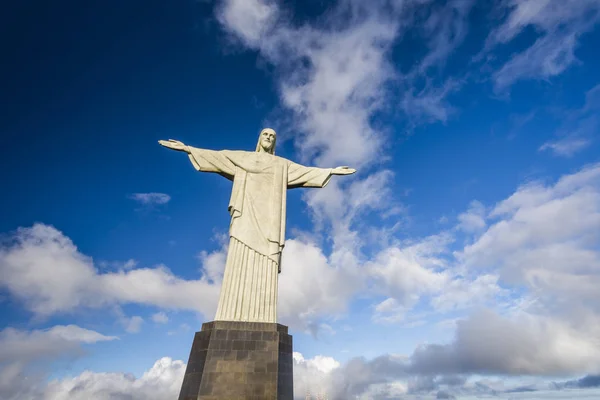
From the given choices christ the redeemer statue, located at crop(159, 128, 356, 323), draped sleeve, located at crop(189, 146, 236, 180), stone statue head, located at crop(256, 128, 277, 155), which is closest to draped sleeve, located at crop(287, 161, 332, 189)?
christ the redeemer statue, located at crop(159, 128, 356, 323)

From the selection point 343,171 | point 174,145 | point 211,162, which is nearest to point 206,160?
point 211,162

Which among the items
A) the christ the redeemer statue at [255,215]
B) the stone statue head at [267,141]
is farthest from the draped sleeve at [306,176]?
the stone statue head at [267,141]

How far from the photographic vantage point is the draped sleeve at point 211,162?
44.8 ft

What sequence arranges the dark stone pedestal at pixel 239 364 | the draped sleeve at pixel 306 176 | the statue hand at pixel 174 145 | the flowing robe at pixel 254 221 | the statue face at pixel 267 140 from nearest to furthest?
the dark stone pedestal at pixel 239 364
the flowing robe at pixel 254 221
the statue hand at pixel 174 145
the draped sleeve at pixel 306 176
the statue face at pixel 267 140

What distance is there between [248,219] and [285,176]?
7.44ft

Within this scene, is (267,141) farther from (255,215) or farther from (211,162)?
(255,215)

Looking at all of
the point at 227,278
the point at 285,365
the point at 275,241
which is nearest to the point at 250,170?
the point at 275,241

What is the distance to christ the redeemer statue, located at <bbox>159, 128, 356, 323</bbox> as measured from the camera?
11625 mm

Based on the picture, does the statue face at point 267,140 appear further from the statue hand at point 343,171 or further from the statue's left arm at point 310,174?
the statue hand at point 343,171

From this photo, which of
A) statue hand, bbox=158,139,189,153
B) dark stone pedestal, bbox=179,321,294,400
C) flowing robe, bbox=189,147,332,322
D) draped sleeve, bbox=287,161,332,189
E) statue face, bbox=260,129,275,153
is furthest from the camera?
statue face, bbox=260,129,275,153

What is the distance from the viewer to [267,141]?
14570 millimetres

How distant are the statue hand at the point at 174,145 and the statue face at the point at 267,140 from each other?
2.76 meters

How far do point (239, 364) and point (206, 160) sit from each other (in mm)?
6881

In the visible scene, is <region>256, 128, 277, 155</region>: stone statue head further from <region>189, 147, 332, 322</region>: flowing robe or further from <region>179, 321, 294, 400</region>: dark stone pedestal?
<region>179, 321, 294, 400</region>: dark stone pedestal
